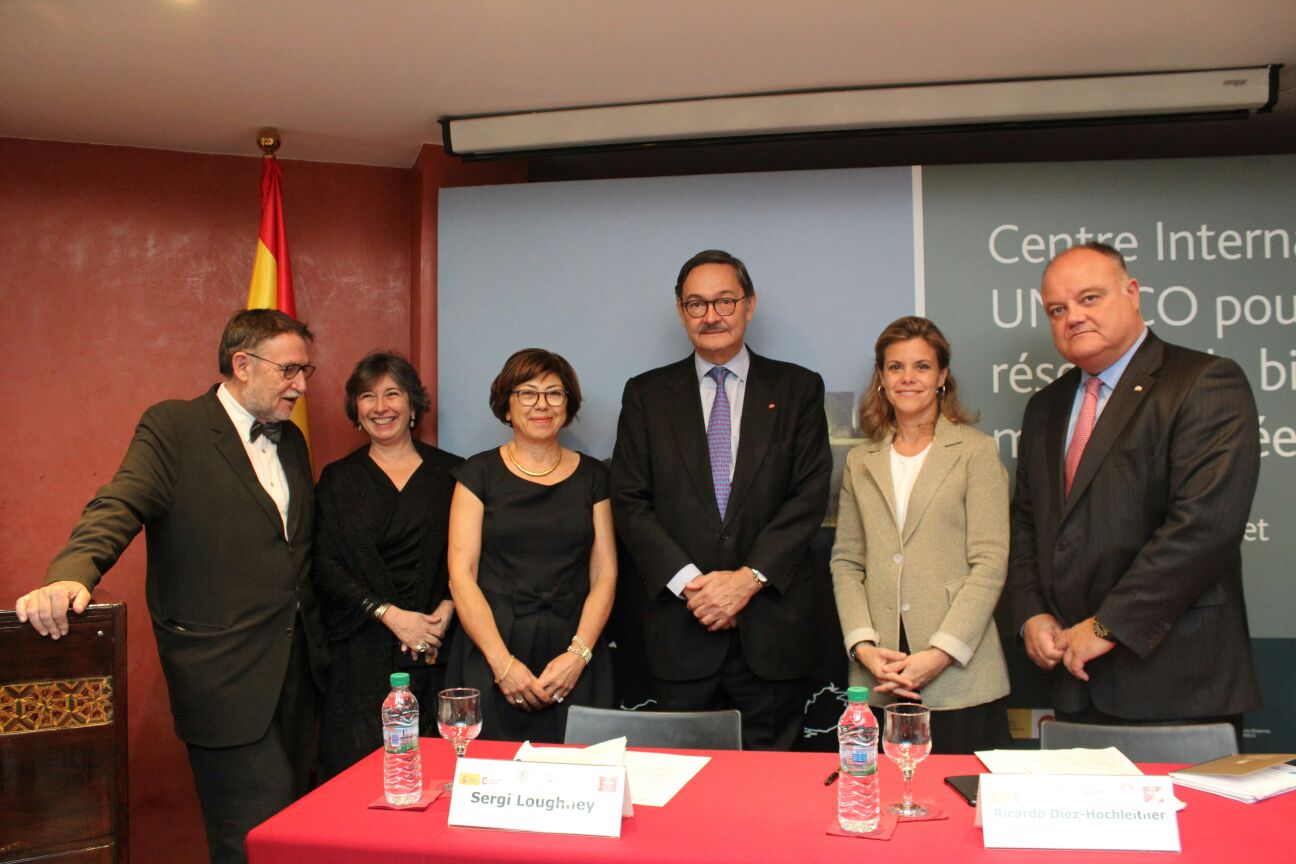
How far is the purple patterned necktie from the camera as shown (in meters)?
3.34

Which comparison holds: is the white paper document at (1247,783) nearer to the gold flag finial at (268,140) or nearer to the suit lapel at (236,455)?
the suit lapel at (236,455)

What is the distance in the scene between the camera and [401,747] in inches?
77.9

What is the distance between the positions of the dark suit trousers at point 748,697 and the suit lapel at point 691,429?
1.49 ft

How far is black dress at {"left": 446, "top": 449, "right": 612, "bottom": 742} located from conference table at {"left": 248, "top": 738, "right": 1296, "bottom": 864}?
1.16 metres

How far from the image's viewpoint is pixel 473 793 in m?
1.84

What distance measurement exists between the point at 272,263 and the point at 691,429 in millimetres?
1919

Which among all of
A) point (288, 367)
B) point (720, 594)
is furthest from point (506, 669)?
point (288, 367)

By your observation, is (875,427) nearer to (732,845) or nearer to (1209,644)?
(1209,644)

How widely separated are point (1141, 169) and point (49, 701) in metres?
3.85

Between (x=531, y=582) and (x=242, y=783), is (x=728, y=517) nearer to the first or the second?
(x=531, y=582)

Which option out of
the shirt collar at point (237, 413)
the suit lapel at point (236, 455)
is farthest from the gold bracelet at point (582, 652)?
the shirt collar at point (237, 413)

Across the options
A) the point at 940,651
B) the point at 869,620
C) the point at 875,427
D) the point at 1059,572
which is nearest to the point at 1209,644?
the point at 1059,572

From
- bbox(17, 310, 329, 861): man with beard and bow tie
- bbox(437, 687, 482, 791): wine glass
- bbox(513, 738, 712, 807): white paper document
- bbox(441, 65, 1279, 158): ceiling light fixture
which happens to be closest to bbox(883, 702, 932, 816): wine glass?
bbox(513, 738, 712, 807): white paper document

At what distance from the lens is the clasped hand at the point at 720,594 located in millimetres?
3127
